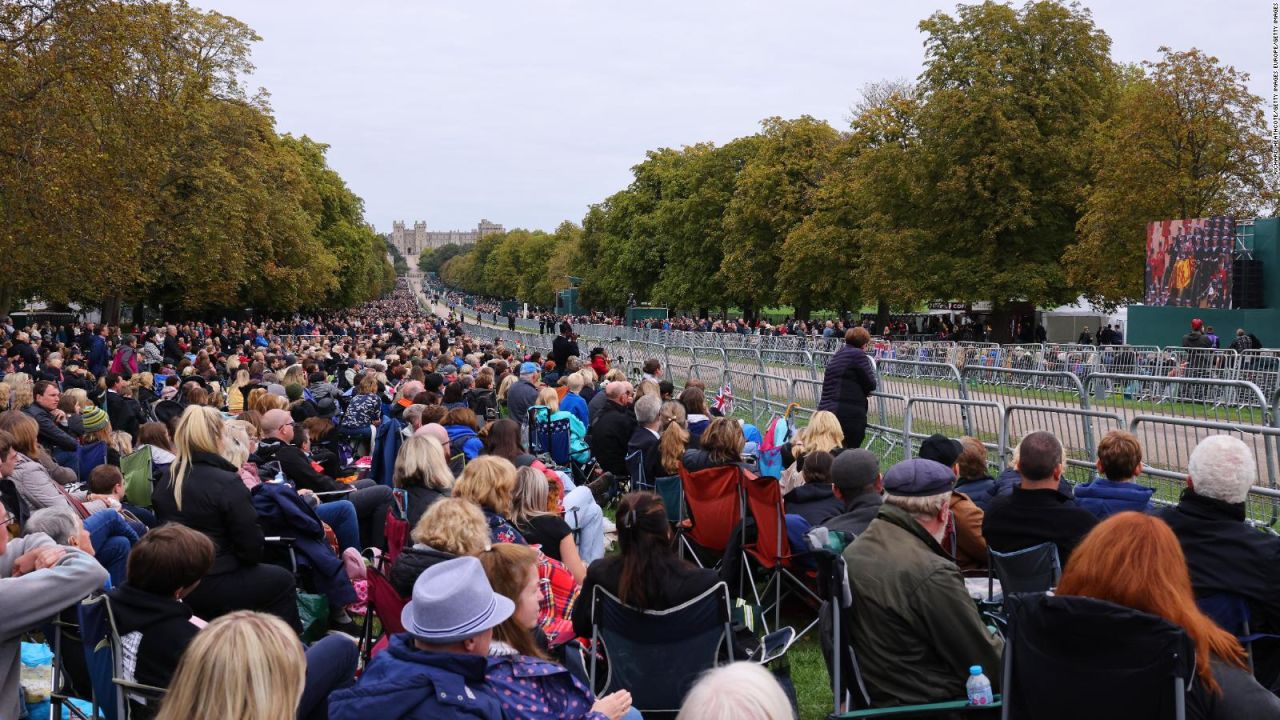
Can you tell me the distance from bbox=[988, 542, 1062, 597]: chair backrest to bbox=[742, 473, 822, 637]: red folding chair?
4.80 ft

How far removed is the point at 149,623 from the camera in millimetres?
4414

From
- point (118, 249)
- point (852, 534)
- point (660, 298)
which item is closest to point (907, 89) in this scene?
point (660, 298)

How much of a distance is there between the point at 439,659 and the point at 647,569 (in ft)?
5.80

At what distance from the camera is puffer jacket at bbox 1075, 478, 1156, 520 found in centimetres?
596

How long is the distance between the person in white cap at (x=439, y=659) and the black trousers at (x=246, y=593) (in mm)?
2520

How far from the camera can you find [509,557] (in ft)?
13.6

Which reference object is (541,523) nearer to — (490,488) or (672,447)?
(490,488)

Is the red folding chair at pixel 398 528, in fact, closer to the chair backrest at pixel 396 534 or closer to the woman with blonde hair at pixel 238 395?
the chair backrest at pixel 396 534

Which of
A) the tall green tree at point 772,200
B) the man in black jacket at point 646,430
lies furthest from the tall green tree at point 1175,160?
the man in black jacket at point 646,430

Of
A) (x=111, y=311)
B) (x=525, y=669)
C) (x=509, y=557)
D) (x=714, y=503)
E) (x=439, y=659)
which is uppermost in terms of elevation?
(x=111, y=311)

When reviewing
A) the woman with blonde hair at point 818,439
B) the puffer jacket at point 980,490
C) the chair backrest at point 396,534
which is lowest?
the chair backrest at point 396,534

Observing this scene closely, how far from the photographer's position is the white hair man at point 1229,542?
4.48m

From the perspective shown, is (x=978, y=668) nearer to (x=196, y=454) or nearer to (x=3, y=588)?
(x=3, y=588)

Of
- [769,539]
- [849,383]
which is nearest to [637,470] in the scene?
[849,383]
